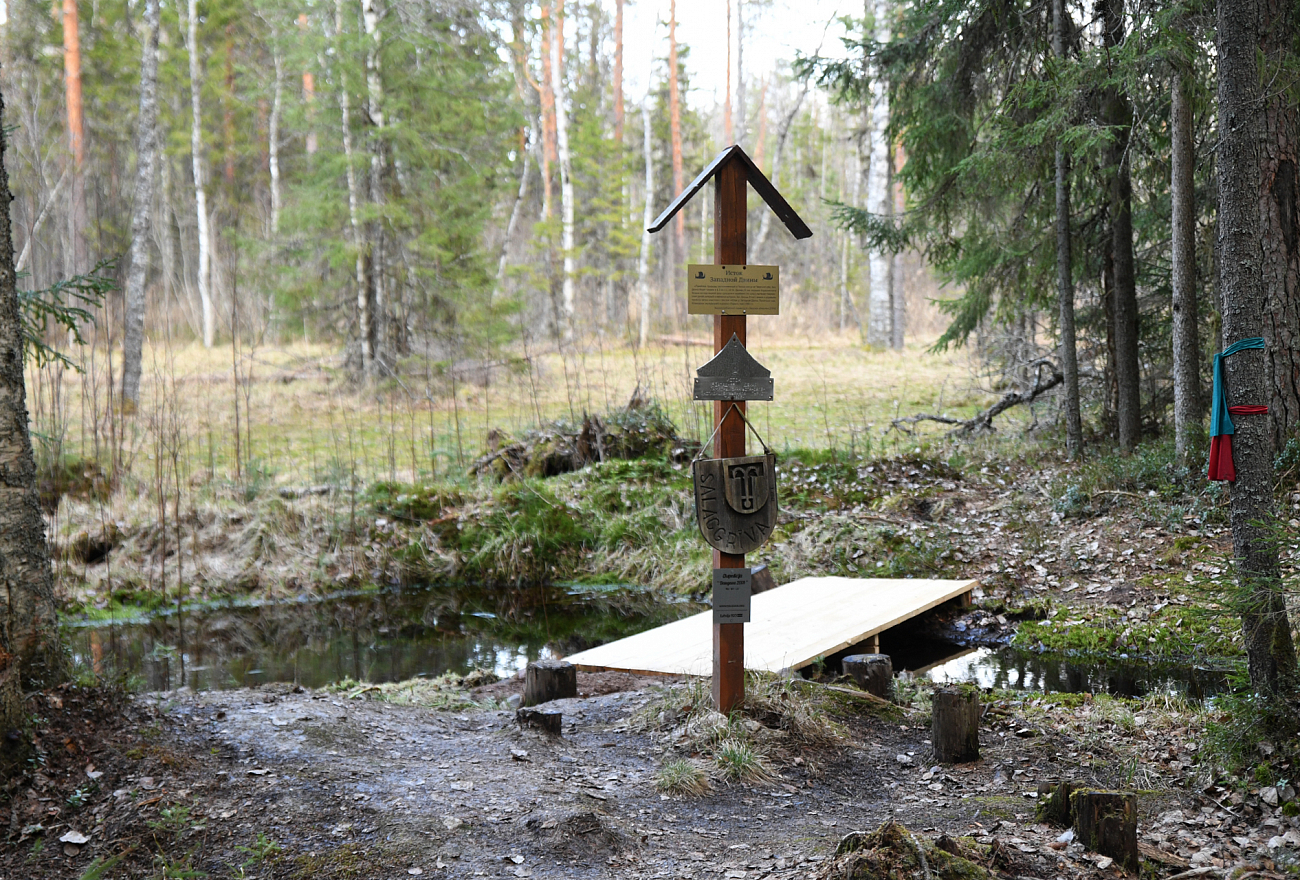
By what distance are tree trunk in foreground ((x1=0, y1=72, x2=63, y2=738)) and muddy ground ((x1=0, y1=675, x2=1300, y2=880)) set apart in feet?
0.73

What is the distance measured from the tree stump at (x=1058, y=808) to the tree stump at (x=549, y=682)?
2719 mm

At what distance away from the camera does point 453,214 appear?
53.1 feet

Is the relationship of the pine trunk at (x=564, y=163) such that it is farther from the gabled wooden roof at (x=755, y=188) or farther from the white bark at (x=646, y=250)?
the gabled wooden roof at (x=755, y=188)

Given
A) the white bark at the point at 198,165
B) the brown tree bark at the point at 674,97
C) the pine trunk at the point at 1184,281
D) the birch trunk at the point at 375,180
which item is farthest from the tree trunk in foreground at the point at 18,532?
the brown tree bark at the point at 674,97

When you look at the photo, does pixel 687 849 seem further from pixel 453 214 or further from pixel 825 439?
pixel 453 214

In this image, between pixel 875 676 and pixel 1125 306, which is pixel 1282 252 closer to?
pixel 1125 306

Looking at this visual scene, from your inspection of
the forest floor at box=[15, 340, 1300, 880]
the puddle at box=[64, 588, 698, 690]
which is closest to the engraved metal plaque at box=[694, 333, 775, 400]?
the forest floor at box=[15, 340, 1300, 880]

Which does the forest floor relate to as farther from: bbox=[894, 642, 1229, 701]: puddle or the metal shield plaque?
the metal shield plaque

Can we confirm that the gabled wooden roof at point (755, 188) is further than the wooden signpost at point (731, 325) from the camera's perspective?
No

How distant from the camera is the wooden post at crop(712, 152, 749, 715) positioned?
4578 millimetres

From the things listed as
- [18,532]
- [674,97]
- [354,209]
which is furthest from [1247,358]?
[674,97]

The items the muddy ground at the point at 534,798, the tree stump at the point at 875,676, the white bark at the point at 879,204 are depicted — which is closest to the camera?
the muddy ground at the point at 534,798

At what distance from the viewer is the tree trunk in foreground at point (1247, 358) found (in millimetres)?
3719

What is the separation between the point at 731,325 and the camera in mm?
4621
